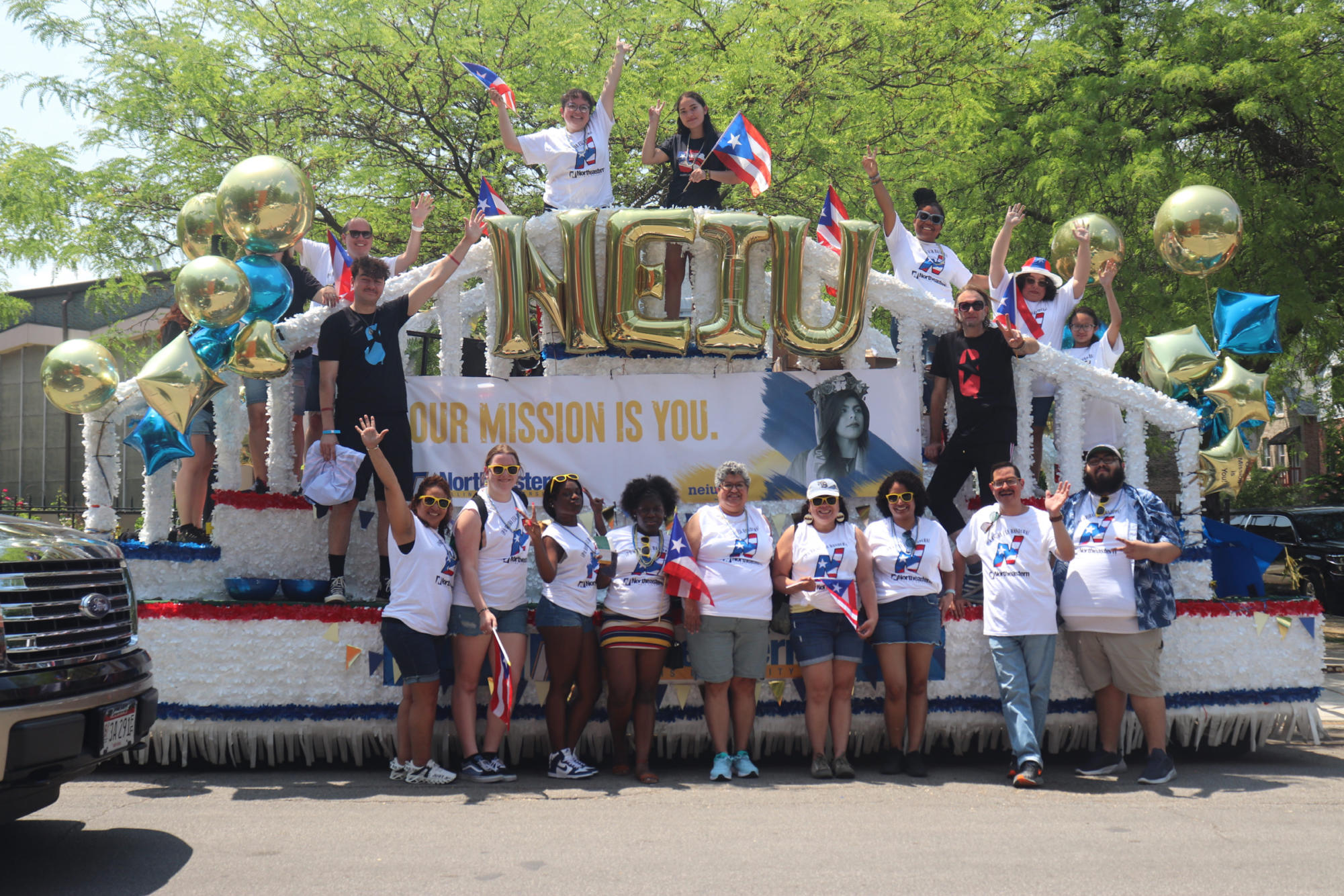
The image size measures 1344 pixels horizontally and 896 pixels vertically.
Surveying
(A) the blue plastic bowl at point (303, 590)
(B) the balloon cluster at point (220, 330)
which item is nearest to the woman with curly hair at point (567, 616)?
(A) the blue plastic bowl at point (303, 590)

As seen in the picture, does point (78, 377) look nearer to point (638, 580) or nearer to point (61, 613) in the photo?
point (61, 613)

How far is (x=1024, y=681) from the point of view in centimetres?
587

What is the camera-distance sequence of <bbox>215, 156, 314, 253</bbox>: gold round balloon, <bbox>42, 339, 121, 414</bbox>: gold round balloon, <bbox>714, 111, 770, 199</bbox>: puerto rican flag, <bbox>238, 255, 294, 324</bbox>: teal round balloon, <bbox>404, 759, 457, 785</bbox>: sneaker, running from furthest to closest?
1. <bbox>714, 111, 770, 199</bbox>: puerto rican flag
2. <bbox>238, 255, 294, 324</bbox>: teal round balloon
3. <bbox>42, 339, 121, 414</bbox>: gold round balloon
4. <bbox>215, 156, 314, 253</bbox>: gold round balloon
5. <bbox>404, 759, 457, 785</bbox>: sneaker

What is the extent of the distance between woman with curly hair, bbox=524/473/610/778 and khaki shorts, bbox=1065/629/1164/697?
2.68 metres

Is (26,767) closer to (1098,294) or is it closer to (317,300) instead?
(317,300)

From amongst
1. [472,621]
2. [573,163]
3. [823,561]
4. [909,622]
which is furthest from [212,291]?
[909,622]

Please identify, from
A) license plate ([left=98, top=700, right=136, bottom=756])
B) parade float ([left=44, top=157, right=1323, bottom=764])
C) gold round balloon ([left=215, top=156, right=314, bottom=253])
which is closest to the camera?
license plate ([left=98, top=700, right=136, bottom=756])

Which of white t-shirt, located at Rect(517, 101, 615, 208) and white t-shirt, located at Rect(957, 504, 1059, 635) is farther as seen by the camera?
white t-shirt, located at Rect(517, 101, 615, 208)

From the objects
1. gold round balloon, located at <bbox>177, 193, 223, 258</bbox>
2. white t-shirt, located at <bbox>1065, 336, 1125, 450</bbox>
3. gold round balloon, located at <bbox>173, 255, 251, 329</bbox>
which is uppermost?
gold round balloon, located at <bbox>177, 193, 223, 258</bbox>

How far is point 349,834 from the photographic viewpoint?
471 centimetres

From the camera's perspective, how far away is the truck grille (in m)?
3.96

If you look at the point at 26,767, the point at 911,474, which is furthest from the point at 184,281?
the point at 911,474

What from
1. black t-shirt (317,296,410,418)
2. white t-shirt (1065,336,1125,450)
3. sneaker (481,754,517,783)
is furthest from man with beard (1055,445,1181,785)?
black t-shirt (317,296,410,418)

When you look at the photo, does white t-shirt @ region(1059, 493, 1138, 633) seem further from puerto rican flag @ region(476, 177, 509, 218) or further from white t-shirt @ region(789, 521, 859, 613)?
puerto rican flag @ region(476, 177, 509, 218)
